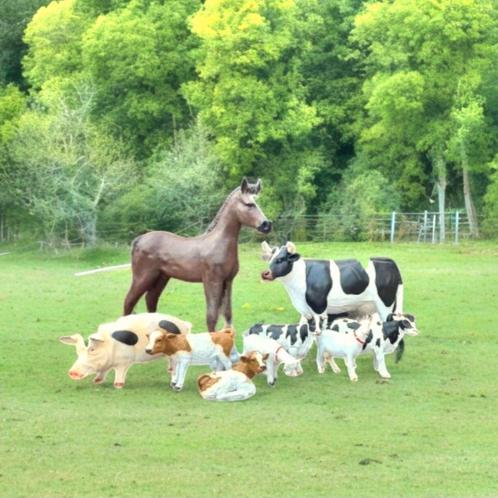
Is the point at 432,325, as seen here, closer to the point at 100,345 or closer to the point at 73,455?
the point at 100,345

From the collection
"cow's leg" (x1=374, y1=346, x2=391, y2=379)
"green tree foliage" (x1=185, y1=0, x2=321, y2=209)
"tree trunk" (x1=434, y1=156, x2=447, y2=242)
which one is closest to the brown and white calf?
"cow's leg" (x1=374, y1=346, x2=391, y2=379)

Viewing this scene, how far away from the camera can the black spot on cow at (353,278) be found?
596 inches

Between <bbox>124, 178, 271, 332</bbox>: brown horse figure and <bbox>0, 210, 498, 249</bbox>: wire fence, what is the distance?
86.5ft

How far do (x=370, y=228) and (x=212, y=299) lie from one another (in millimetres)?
30416

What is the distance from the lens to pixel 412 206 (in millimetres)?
49750

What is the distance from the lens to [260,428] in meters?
11.5

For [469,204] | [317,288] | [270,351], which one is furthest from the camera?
[469,204]

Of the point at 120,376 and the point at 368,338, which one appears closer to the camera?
the point at 120,376

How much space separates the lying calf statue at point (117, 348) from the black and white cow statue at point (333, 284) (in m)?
1.86

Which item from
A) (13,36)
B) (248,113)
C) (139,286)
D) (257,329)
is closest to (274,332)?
(257,329)

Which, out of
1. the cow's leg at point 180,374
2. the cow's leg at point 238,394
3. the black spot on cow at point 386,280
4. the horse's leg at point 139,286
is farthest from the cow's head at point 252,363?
the horse's leg at point 139,286

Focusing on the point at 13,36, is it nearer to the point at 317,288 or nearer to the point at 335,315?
the point at 335,315

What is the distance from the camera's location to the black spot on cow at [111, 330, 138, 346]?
13.4m

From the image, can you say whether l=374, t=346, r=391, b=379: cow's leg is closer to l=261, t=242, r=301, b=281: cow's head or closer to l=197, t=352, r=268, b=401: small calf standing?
l=261, t=242, r=301, b=281: cow's head
